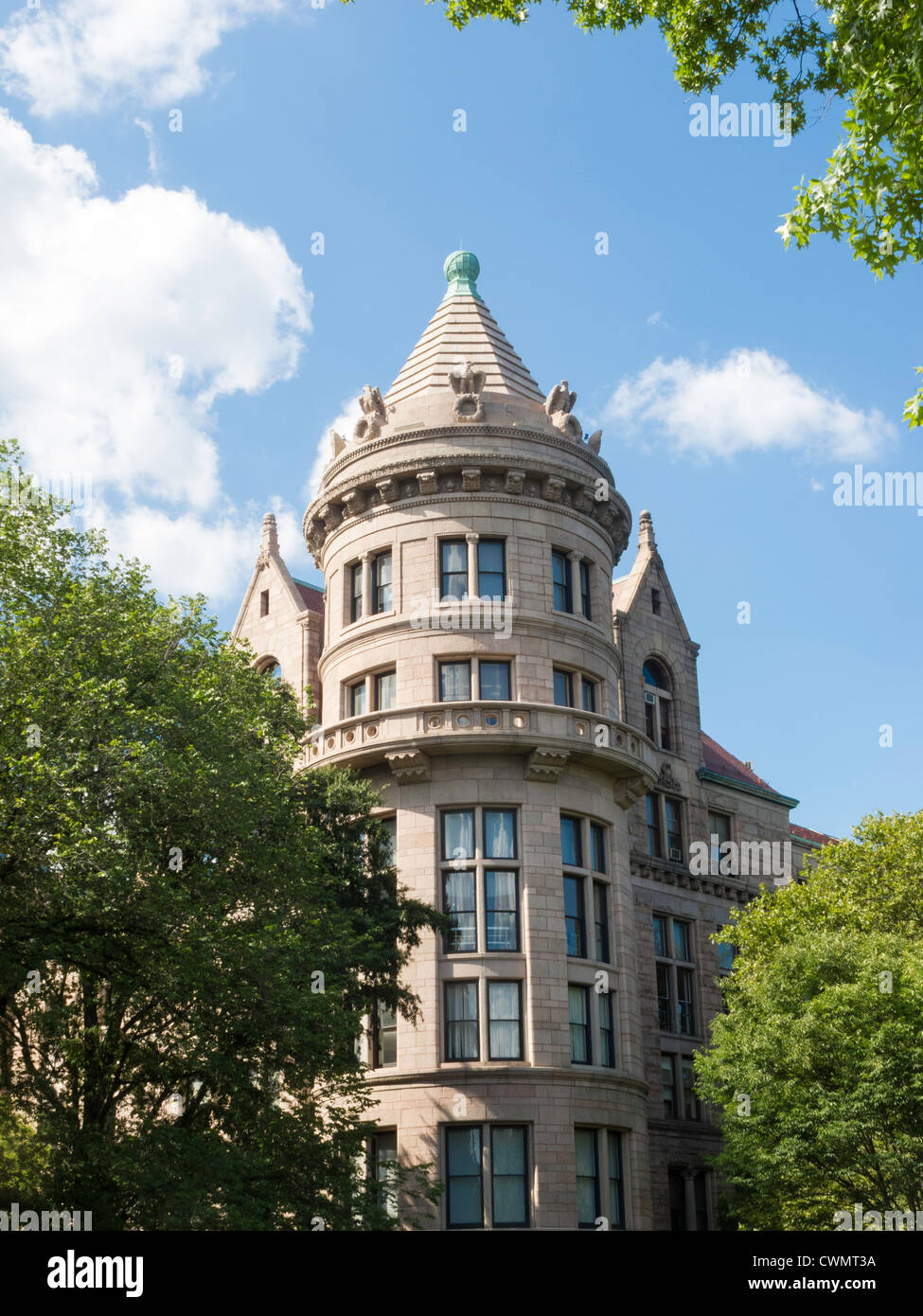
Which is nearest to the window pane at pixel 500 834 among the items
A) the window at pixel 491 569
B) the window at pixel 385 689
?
the window at pixel 385 689

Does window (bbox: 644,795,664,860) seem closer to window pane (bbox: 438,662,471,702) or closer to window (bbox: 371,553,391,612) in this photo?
window pane (bbox: 438,662,471,702)

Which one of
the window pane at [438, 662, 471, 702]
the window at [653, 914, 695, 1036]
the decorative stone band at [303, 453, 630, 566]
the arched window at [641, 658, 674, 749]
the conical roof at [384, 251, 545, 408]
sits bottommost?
the window at [653, 914, 695, 1036]

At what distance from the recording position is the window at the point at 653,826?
45.6 metres

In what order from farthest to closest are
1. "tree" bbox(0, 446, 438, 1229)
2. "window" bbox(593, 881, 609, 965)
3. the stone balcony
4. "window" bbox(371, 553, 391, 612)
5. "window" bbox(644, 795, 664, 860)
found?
"window" bbox(644, 795, 664, 860) < "window" bbox(371, 553, 391, 612) < "window" bbox(593, 881, 609, 965) < the stone balcony < "tree" bbox(0, 446, 438, 1229)

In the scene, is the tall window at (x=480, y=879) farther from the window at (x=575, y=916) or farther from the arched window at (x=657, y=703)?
the arched window at (x=657, y=703)

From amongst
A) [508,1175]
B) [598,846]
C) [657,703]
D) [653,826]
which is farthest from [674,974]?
[508,1175]

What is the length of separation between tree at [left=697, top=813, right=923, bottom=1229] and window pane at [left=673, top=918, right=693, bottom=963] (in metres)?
8.16

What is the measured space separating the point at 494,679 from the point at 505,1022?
8985 millimetres

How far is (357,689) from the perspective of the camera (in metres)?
39.9

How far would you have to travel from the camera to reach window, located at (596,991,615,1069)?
35.8 meters

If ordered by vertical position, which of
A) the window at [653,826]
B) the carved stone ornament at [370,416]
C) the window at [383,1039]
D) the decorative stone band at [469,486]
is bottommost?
the window at [383,1039]

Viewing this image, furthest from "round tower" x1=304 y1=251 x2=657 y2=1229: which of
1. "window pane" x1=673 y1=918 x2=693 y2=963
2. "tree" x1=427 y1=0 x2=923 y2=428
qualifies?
"tree" x1=427 y1=0 x2=923 y2=428

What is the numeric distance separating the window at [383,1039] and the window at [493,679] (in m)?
8.58
